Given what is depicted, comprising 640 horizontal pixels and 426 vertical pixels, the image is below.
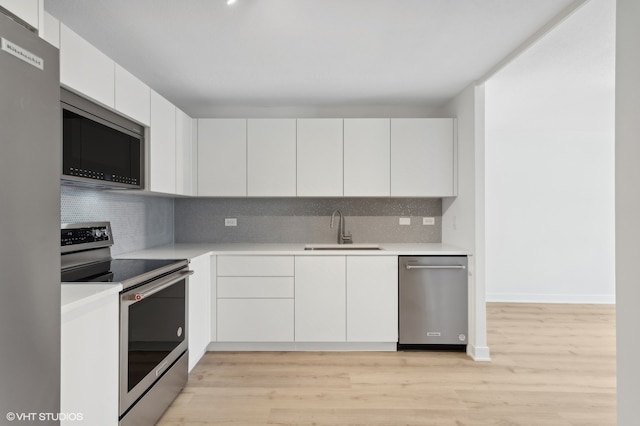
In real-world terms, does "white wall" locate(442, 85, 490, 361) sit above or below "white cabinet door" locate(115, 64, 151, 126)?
below

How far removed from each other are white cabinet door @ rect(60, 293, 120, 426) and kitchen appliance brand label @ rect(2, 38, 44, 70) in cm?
86

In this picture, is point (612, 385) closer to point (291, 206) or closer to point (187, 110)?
point (291, 206)

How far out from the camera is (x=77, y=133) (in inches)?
72.2

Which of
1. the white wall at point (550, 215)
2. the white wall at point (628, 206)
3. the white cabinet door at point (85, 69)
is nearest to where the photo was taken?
the white wall at point (628, 206)

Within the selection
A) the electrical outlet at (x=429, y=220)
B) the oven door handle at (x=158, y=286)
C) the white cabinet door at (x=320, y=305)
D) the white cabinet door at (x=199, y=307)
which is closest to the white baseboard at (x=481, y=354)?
the white cabinet door at (x=320, y=305)

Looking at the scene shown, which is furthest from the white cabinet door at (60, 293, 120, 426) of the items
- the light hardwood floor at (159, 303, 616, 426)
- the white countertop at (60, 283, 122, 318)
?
the light hardwood floor at (159, 303, 616, 426)

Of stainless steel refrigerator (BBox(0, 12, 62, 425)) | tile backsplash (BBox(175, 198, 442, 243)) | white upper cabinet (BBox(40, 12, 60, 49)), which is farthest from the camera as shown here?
tile backsplash (BBox(175, 198, 442, 243))

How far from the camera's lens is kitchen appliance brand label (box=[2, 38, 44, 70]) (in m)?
0.89

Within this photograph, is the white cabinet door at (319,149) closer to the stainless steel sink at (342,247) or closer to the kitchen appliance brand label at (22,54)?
the stainless steel sink at (342,247)

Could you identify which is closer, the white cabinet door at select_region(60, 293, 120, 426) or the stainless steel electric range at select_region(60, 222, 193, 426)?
the white cabinet door at select_region(60, 293, 120, 426)

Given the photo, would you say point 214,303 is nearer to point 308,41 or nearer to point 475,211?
point 308,41

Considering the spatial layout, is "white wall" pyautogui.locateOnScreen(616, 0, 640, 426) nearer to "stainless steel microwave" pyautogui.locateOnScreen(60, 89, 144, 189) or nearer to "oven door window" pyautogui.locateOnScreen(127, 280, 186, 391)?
"oven door window" pyautogui.locateOnScreen(127, 280, 186, 391)

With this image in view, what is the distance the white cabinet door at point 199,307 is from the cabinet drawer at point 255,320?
0.45 ft

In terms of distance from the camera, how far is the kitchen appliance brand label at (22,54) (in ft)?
2.93
